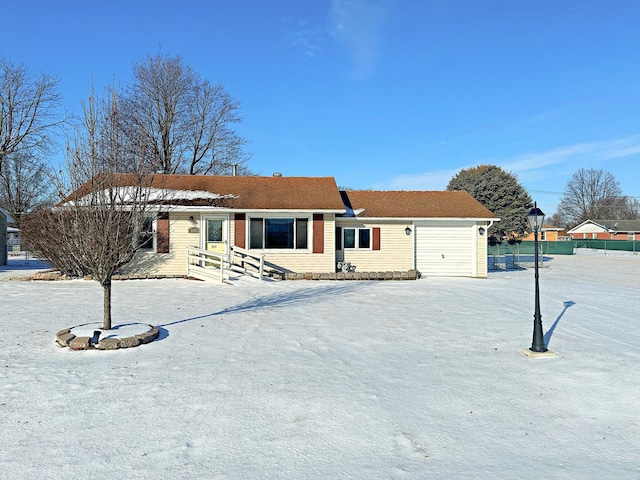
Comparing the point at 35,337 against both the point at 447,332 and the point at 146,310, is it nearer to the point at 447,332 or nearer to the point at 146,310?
the point at 146,310

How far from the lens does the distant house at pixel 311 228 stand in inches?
585

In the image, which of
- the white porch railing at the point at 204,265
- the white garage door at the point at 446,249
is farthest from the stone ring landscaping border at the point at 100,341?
the white garage door at the point at 446,249

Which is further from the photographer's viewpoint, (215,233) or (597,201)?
(597,201)

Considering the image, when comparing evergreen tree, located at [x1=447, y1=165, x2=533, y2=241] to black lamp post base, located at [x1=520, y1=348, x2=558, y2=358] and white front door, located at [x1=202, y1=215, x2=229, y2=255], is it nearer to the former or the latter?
white front door, located at [x1=202, y1=215, x2=229, y2=255]

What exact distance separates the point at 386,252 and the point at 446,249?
2.62 metres

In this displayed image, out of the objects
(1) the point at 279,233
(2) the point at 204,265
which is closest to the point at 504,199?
(1) the point at 279,233

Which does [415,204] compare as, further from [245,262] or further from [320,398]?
[320,398]

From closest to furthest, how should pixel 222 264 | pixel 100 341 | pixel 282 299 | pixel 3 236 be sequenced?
pixel 100 341 → pixel 282 299 → pixel 222 264 → pixel 3 236

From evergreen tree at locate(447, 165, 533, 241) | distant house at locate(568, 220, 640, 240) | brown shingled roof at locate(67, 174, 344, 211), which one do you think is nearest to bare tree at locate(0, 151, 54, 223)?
A: brown shingled roof at locate(67, 174, 344, 211)

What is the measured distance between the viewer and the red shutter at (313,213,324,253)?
15.3 meters

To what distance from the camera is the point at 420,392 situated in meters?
4.64

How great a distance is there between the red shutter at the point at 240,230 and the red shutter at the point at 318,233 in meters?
2.63

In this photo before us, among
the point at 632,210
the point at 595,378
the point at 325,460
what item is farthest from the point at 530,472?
the point at 632,210

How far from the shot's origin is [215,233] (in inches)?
597
